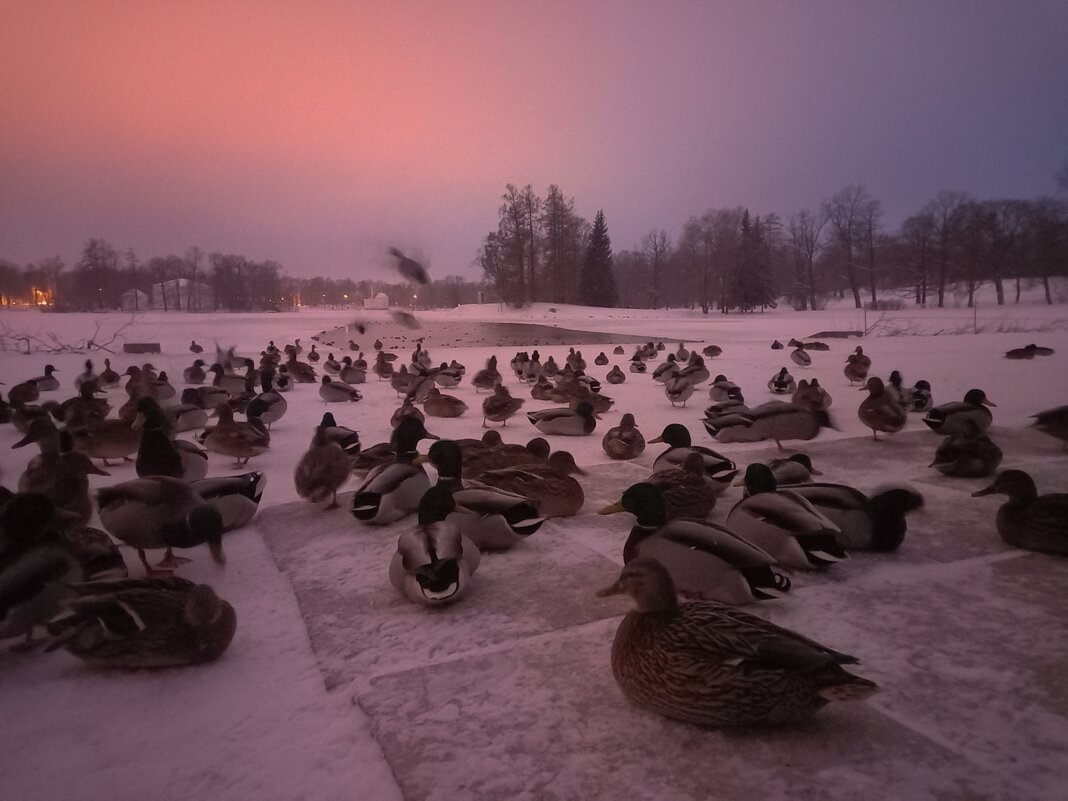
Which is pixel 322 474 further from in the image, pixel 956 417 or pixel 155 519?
pixel 956 417

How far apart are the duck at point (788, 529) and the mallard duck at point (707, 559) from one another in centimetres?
37

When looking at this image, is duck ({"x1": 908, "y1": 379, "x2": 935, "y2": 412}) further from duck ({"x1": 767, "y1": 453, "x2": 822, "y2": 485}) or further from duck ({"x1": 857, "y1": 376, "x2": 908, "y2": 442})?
duck ({"x1": 767, "y1": 453, "x2": 822, "y2": 485})

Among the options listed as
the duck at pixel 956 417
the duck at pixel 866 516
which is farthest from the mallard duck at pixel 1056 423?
the duck at pixel 866 516

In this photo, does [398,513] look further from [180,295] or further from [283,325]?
[180,295]

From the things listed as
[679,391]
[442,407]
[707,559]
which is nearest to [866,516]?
[707,559]

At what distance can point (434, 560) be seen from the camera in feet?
9.81

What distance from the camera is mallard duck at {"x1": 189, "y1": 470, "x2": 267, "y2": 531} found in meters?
4.20

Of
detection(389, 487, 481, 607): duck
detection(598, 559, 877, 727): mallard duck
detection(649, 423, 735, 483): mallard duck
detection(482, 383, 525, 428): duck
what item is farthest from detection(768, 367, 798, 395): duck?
detection(598, 559, 877, 727): mallard duck

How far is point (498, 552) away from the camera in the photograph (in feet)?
13.0

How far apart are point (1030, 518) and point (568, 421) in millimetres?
4889

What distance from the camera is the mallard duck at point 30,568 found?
8.91ft

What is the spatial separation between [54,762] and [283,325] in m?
36.9

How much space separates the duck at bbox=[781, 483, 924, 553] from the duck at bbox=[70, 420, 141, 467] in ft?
20.0

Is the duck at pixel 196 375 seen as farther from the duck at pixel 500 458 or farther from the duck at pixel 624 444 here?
the duck at pixel 624 444
